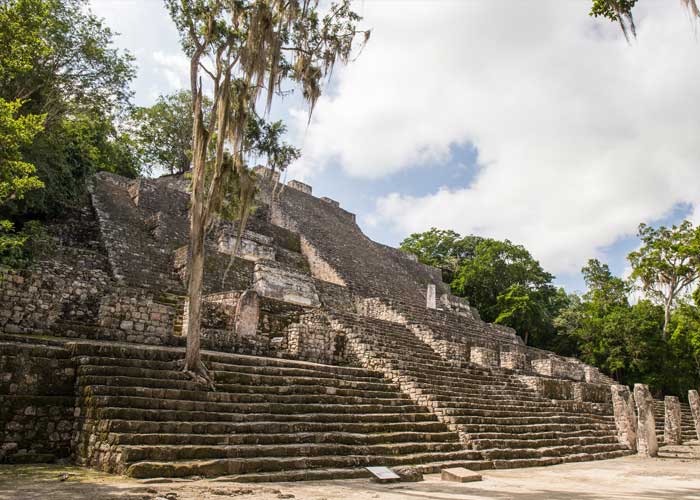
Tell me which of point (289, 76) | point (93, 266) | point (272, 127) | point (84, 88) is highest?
point (84, 88)

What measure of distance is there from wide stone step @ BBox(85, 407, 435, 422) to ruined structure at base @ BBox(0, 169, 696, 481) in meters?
0.02

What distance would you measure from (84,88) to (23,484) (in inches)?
548

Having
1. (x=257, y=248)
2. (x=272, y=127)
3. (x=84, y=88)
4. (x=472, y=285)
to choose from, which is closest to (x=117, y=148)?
(x=84, y=88)

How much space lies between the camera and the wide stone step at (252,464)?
202 inches

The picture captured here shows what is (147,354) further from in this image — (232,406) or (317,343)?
(317,343)

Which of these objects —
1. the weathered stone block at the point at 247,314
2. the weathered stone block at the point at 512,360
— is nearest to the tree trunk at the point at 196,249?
the weathered stone block at the point at 247,314

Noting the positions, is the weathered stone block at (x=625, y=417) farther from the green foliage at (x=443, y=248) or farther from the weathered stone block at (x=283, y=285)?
the green foliage at (x=443, y=248)

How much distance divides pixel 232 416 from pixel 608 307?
24666 mm

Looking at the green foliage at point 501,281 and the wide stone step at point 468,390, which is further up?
the green foliage at point 501,281

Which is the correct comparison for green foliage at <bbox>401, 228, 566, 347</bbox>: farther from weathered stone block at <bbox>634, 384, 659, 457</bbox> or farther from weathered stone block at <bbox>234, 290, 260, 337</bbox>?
weathered stone block at <bbox>234, 290, 260, 337</bbox>

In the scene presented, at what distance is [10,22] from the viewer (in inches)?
351

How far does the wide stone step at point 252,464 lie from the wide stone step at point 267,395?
135 cm

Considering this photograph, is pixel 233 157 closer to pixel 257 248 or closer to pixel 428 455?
pixel 428 455

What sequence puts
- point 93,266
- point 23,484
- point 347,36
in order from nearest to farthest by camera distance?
point 23,484, point 347,36, point 93,266
